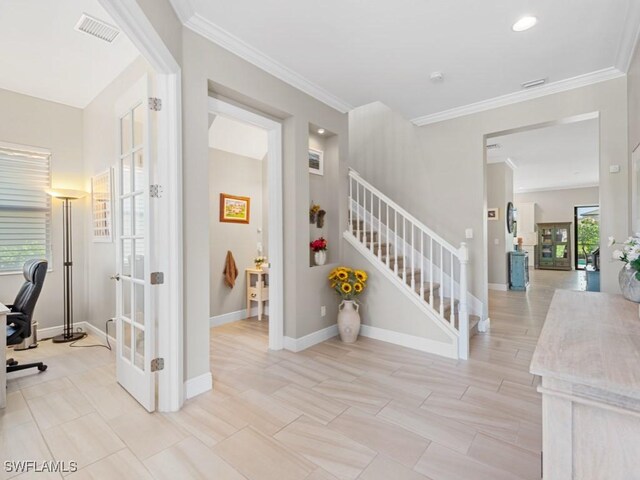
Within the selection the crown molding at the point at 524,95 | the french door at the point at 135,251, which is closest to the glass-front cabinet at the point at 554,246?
the crown molding at the point at 524,95

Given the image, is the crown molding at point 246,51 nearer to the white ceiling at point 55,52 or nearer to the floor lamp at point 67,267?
the white ceiling at point 55,52

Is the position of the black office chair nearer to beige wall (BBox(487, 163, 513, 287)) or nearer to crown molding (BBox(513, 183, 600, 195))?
beige wall (BBox(487, 163, 513, 287))

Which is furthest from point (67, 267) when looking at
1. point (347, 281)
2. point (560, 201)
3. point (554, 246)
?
point (560, 201)

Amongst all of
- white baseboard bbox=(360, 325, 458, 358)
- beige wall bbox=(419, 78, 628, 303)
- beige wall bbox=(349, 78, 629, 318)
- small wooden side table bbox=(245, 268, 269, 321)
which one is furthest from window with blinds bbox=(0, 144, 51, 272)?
beige wall bbox=(419, 78, 628, 303)

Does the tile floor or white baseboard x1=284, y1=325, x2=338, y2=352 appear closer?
the tile floor

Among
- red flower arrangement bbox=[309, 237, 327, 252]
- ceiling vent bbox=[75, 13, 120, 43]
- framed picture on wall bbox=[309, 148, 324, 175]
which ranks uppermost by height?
ceiling vent bbox=[75, 13, 120, 43]

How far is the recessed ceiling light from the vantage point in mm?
2377

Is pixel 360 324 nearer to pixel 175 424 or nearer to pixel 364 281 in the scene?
pixel 364 281

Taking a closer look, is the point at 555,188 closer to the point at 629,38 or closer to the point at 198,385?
the point at 629,38

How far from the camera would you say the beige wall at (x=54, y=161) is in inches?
139

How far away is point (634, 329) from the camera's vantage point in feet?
4.46

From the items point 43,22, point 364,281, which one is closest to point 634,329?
point 364,281

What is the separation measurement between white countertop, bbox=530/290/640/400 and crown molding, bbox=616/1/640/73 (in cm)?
211

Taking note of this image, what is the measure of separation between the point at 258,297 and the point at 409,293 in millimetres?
2215
